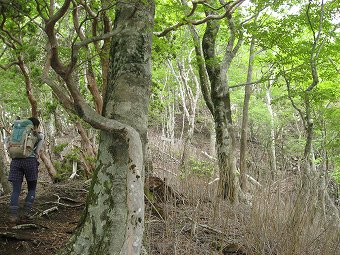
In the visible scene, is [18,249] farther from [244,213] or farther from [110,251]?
[244,213]

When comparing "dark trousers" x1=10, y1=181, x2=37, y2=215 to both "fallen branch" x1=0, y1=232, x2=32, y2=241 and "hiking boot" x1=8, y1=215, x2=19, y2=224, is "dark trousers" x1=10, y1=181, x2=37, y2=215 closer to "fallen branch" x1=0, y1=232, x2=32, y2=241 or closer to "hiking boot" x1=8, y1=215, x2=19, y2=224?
"hiking boot" x1=8, y1=215, x2=19, y2=224

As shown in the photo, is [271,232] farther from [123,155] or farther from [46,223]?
[46,223]

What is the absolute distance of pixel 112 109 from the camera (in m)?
3.04

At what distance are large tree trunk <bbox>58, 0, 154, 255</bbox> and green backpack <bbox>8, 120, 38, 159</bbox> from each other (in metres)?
2.16

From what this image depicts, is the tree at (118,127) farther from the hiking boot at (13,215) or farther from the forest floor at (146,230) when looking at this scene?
the hiking boot at (13,215)

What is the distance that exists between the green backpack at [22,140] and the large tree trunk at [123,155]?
2.16 m

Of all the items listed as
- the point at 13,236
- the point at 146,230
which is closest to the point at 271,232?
the point at 146,230

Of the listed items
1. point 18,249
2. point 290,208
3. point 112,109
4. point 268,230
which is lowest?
point 18,249

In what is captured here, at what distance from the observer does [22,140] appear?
15.5 feet

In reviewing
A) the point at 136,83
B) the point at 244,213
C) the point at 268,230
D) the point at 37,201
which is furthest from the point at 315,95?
the point at 37,201

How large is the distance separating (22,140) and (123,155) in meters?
2.50

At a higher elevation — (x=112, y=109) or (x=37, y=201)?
(x=112, y=109)

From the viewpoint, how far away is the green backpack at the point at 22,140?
4.70 meters

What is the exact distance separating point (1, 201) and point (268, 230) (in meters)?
4.29
